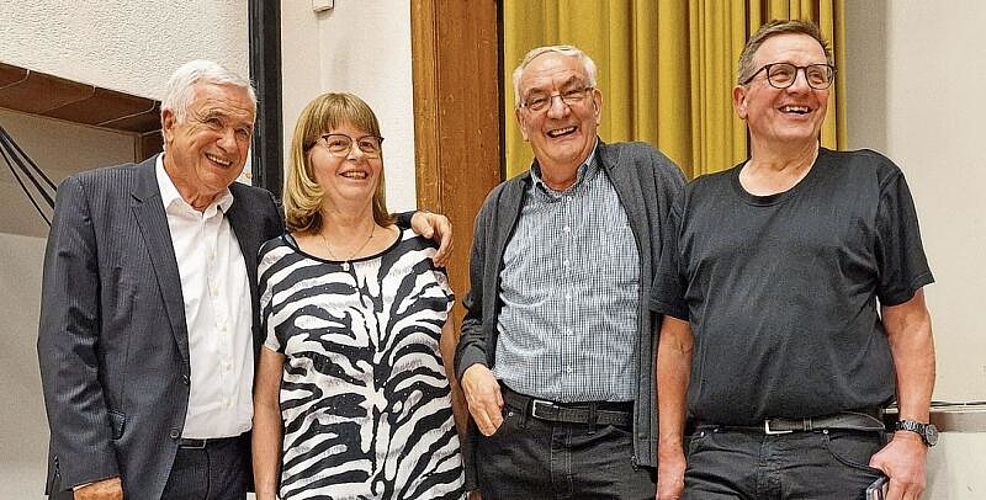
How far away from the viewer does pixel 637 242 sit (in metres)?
2.10

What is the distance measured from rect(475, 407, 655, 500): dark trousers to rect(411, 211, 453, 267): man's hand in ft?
1.15

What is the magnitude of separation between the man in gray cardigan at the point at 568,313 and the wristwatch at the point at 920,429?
0.44 metres

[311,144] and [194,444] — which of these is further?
[311,144]

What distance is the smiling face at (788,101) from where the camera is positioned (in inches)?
74.0

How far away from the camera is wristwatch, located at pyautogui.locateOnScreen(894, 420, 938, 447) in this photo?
5.85 ft

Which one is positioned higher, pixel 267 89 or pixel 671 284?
pixel 267 89

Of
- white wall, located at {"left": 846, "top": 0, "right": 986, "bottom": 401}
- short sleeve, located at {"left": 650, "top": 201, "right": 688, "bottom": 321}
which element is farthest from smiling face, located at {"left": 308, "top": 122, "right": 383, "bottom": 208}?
white wall, located at {"left": 846, "top": 0, "right": 986, "bottom": 401}

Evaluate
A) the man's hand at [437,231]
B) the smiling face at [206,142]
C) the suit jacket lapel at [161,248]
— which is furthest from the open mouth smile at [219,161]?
the man's hand at [437,231]

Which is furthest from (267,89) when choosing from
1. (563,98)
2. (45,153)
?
(563,98)

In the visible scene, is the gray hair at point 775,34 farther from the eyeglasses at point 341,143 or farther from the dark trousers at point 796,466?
the eyeglasses at point 341,143

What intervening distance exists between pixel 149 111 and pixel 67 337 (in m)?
1.35

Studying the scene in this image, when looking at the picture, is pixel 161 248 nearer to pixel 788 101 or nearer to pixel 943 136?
pixel 788 101

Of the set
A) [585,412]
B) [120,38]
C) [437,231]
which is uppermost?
[120,38]

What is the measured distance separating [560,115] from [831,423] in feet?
2.59
